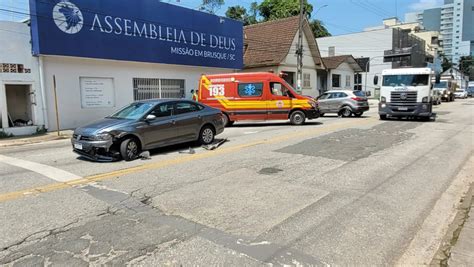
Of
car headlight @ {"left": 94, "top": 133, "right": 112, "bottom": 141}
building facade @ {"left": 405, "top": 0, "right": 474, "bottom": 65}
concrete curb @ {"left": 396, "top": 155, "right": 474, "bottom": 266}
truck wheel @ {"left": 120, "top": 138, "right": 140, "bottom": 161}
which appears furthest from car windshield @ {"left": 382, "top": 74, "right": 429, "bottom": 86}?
building facade @ {"left": 405, "top": 0, "right": 474, "bottom": 65}

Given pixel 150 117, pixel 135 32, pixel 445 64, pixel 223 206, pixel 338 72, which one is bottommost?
pixel 223 206

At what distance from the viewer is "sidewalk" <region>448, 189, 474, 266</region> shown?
3.88m

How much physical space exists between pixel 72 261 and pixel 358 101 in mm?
19936

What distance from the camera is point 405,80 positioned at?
18.1 meters

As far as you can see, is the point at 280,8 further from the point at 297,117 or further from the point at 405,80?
the point at 297,117

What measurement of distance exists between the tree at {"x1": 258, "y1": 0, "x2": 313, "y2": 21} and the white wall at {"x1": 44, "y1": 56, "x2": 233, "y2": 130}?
94.1ft

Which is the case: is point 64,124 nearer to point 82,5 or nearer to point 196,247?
point 82,5

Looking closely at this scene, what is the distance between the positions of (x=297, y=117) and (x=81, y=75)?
10515mm

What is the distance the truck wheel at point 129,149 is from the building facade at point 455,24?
389 feet

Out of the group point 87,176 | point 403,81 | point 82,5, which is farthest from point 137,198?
point 403,81

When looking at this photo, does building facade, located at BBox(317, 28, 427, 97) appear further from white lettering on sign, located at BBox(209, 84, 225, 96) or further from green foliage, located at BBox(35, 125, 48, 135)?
green foliage, located at BBox(35, 125, 48, 135)

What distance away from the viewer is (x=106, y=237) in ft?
14.5

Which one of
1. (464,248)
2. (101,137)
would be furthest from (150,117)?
(464,248)

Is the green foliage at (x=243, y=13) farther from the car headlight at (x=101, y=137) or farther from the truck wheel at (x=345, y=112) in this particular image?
the car headlight at (x=101, y=137)
